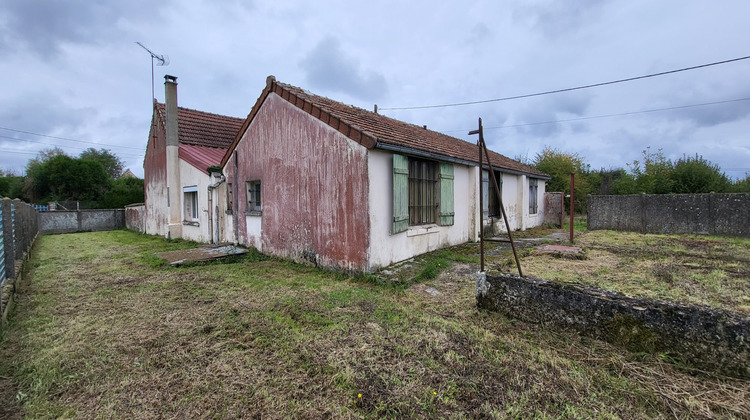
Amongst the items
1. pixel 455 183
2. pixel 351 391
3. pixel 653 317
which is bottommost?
pixel 351 391

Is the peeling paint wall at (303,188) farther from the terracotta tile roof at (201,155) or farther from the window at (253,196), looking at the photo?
the terracotta tile roof at (201,155)

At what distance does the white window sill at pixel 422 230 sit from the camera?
693cm

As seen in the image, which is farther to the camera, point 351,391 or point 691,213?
point 691,213

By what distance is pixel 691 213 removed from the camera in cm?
1120

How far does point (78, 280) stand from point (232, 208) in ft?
13.1

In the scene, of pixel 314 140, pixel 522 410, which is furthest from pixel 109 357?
pixel 314 140

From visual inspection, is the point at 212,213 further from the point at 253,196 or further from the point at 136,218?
the point at 136,218

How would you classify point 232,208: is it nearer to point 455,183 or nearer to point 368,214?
point 368,214

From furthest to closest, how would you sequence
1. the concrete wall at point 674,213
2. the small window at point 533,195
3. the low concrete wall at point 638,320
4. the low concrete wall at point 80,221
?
the low concrete wall at point 80,221 → the small window at point 533,195 → the concrete wall at point 674,213 → the low concrete wall at point 638,320

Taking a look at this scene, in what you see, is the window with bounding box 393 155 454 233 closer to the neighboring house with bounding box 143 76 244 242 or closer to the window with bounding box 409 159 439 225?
the window with bounding box 409 159 439 225

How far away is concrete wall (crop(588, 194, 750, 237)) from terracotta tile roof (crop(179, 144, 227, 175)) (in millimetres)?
14797

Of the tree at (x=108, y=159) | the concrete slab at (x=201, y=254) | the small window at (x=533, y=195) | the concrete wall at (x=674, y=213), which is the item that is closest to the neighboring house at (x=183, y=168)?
the concrete slab at (x=201, y=254)

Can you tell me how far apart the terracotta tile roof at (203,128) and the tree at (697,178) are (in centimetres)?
2132

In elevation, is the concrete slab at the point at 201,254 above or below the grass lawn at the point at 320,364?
above
